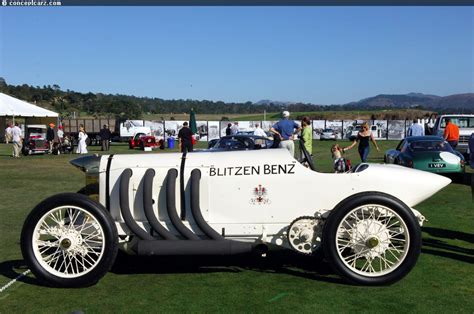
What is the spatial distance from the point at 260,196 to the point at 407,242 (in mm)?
1438

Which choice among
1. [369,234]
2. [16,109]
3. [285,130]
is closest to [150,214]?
[369,234]

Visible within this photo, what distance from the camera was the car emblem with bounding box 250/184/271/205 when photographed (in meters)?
4.84

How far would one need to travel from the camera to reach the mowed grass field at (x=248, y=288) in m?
4.14

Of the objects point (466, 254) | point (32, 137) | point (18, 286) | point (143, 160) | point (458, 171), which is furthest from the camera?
point (32, 137)

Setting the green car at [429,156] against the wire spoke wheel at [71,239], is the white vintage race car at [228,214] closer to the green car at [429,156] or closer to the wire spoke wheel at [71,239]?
the wire spoke wheel at [71,239]

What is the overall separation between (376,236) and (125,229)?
2.45 metres

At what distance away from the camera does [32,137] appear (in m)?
26.0

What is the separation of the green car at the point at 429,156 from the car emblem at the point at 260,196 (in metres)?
8.51

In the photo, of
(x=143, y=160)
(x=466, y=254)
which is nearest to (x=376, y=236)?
(x=466, y=254)

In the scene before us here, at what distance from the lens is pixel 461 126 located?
807 inches

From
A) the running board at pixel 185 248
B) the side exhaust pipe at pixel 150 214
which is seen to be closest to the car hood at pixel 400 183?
the running board at pixel 185 248

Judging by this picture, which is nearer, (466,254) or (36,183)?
(466,254)

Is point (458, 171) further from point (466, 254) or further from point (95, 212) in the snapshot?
point (95, 212)

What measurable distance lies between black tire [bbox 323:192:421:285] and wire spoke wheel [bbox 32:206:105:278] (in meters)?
2.13
